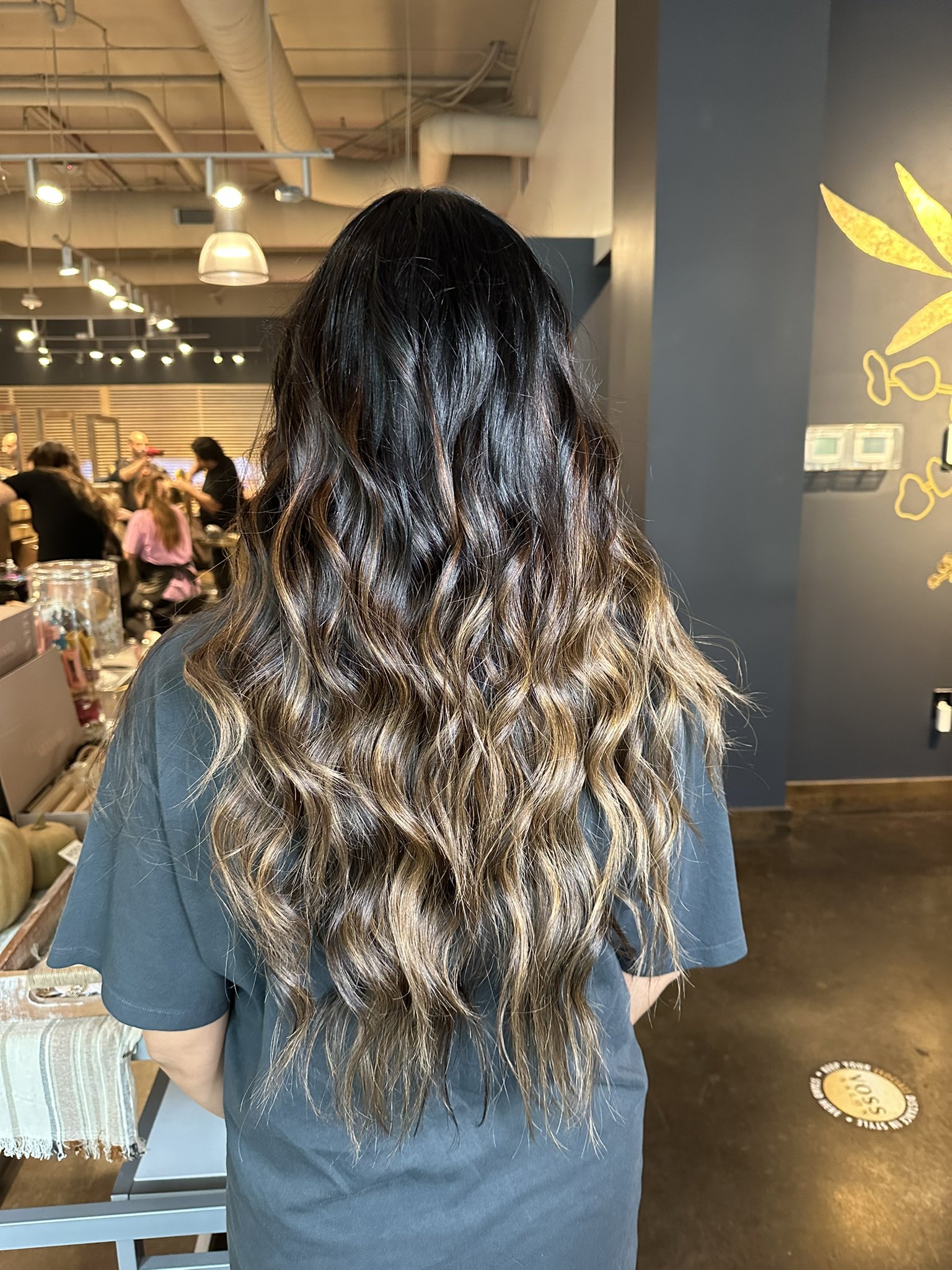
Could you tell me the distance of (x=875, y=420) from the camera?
3.36 m

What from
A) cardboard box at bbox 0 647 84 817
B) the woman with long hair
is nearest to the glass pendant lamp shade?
the woman with long hair

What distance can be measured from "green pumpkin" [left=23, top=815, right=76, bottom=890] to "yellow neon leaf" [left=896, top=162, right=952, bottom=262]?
3.40m

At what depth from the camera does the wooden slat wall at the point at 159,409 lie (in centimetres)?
974

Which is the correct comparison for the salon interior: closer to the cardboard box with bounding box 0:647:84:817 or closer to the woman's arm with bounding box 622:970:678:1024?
the cardboard box with bounding box 0:647:84:817

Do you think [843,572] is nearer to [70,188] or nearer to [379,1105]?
[379,1105]

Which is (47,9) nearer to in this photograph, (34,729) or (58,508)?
(58,508)

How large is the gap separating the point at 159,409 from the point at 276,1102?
34.3ft

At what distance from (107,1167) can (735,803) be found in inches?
92.2

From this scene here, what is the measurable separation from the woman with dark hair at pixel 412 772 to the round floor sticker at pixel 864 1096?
1477mm

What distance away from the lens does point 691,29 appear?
2.77 metres

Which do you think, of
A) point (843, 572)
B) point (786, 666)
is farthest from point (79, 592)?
point (843, 572)

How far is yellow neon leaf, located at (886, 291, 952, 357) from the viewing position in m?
3.29

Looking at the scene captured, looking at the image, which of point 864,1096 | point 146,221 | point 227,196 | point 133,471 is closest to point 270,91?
point 227,196

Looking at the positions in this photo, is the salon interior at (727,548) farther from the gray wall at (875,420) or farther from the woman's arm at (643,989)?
the woman's arm at (643,989)
